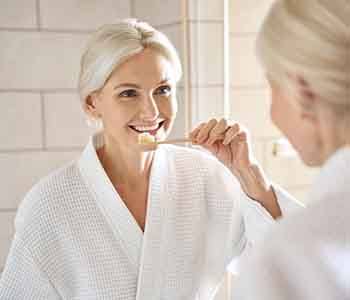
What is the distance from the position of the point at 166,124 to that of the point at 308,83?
56 cm

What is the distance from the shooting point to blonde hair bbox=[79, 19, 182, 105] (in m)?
1.05

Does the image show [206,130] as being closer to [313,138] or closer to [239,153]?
[239,153]

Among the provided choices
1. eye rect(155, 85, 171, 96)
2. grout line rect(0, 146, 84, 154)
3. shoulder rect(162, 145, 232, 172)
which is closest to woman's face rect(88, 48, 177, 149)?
eye rect(155, 85, 171, 96)

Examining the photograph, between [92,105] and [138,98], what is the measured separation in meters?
0.11

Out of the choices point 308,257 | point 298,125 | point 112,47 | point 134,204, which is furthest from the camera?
point 134,204

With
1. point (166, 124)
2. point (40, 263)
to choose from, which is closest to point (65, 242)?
point (40, 263)

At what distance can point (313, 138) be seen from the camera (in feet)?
2.10

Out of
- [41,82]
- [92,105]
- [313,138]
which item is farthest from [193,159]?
[313,138]

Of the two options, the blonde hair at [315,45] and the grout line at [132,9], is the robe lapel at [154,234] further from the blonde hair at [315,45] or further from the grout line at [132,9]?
the blonde hair at [315,45]

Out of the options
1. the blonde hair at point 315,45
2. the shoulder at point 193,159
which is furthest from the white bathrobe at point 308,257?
the shoulder at point 193,159

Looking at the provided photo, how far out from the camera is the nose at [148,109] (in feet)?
3.56

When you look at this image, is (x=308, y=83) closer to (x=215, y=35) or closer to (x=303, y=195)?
(x=215, y=35)

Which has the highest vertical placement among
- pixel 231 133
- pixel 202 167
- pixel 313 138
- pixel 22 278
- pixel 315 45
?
pixel 315 45

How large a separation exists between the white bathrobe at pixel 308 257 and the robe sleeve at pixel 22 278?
611 mm
